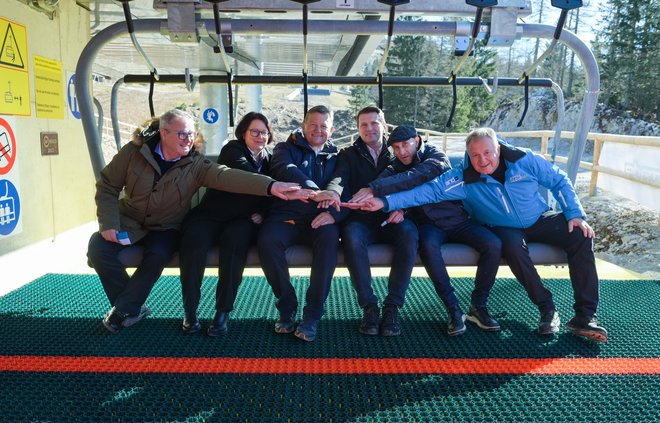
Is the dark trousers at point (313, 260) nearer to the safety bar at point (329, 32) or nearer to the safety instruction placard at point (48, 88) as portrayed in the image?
the safety bar at point (329, 32)

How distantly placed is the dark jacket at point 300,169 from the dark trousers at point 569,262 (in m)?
1.05

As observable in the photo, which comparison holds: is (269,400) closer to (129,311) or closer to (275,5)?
(129,311)

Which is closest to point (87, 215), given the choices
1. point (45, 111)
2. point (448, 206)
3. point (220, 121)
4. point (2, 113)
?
point (45, 111)

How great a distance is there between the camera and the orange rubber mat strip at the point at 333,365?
8.63ft

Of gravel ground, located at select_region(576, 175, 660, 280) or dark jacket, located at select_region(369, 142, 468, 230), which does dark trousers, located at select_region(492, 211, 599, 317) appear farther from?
gravel ground, located at select_region(576, 175, 660, 280)

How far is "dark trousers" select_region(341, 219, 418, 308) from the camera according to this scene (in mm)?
2986

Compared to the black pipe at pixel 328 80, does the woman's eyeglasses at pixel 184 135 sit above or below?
below

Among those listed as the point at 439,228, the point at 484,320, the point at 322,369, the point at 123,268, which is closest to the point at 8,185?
the point at 123,268

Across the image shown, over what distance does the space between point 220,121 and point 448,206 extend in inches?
239

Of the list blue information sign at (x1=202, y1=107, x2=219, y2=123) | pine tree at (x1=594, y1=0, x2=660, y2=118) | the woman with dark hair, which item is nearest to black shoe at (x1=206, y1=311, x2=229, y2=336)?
the woman with dark hair

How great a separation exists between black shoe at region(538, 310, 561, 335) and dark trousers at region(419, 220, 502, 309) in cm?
34

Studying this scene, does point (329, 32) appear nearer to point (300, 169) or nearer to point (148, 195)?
point (300, 169)

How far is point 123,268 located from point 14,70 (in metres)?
2.23

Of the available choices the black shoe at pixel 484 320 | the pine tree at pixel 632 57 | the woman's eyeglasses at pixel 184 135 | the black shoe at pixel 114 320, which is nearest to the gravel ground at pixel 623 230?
the black shoe at pixel 484 320
